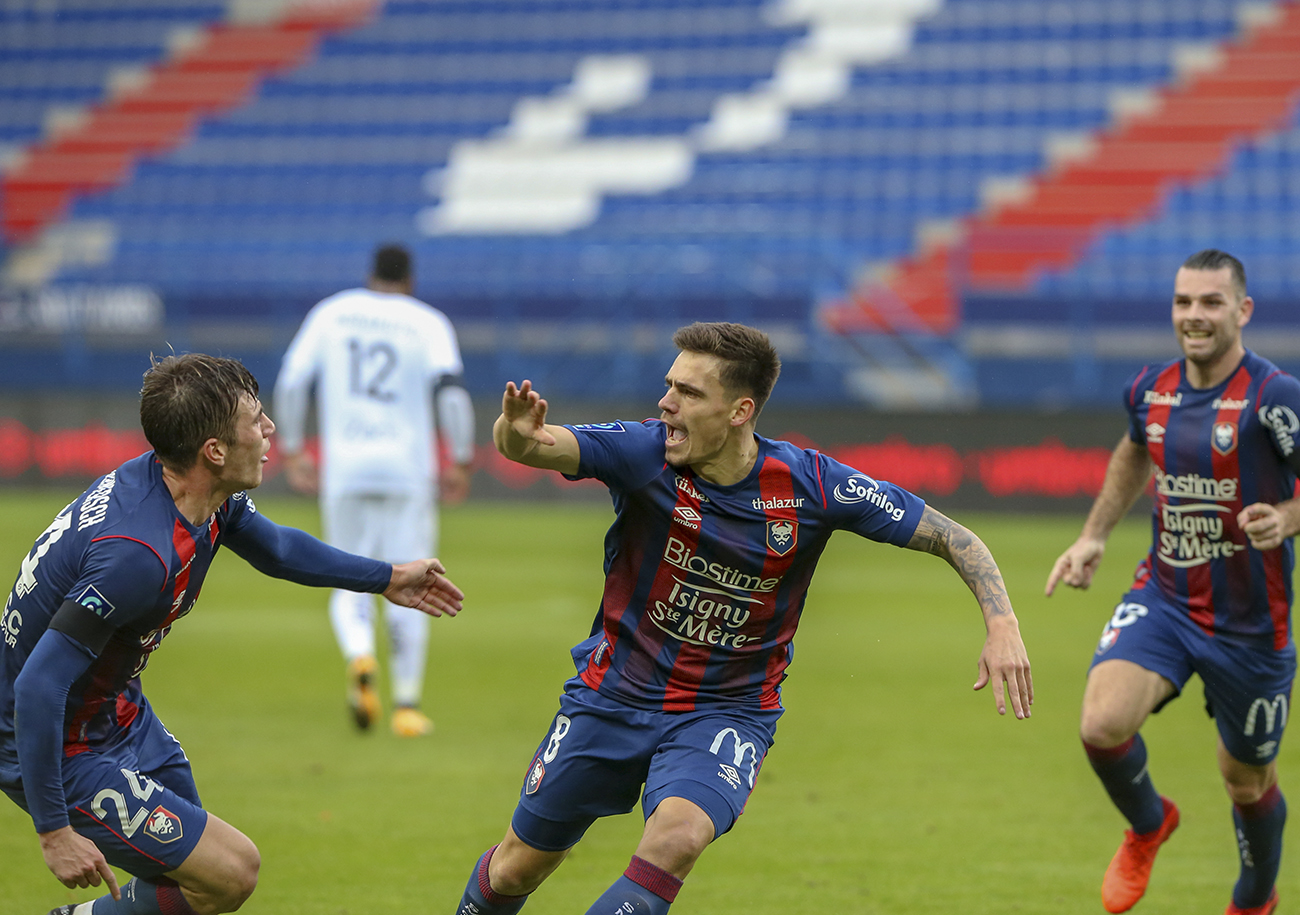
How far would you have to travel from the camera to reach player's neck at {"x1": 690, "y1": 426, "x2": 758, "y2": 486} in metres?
4.26

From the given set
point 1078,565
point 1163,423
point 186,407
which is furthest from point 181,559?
point 1163,423

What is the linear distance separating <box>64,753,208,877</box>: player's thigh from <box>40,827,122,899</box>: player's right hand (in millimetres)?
313

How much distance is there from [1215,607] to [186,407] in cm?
338

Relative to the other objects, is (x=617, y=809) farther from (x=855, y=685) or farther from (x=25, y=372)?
(x=25, y=372)

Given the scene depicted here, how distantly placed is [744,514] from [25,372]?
60.8 feet

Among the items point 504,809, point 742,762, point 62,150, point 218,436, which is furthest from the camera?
point 62,150

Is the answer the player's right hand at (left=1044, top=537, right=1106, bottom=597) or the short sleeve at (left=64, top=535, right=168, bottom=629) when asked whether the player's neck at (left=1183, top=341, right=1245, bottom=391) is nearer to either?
the player's right hand at (left=1044, top=537, right=1106, bottom=597)

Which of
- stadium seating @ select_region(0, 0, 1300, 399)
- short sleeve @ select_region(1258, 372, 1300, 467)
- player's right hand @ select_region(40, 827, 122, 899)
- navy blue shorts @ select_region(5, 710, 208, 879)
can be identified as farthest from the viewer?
stadium seating @ select_region(0, 0, 1300, 399)

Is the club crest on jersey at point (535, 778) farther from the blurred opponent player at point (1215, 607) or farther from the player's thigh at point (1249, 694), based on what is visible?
the player's thigh at point (1249, 694)

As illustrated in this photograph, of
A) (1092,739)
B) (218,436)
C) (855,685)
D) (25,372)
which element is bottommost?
(25,372)

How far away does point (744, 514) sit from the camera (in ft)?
13.9

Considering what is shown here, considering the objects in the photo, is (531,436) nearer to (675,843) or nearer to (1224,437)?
(675,843)

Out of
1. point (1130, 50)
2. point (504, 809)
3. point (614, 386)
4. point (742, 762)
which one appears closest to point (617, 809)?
point (742, 762)

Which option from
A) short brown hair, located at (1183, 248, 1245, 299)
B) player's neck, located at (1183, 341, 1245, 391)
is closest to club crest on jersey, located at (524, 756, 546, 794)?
player's neck, located at (1183, 341, 1245, 391)
